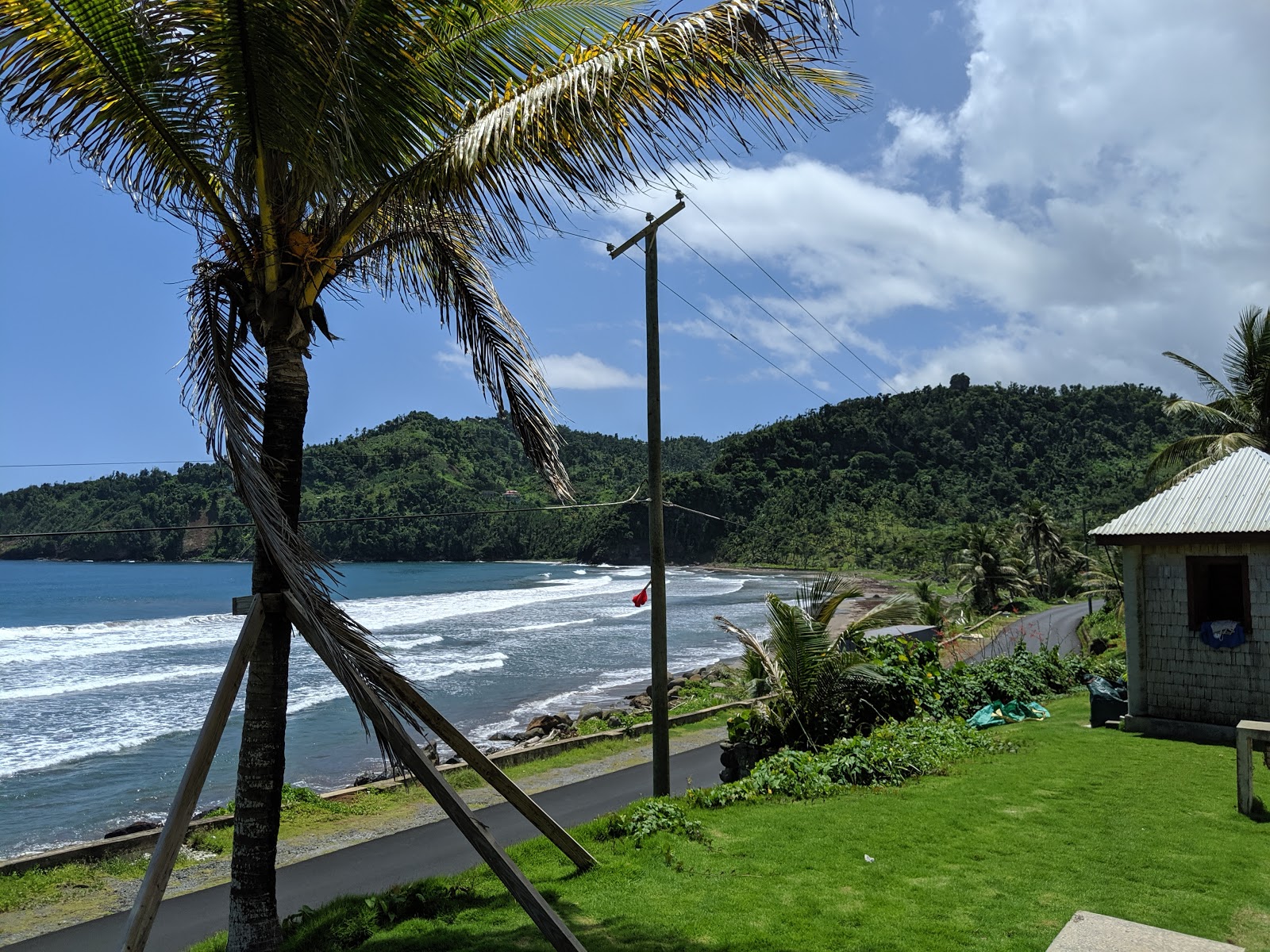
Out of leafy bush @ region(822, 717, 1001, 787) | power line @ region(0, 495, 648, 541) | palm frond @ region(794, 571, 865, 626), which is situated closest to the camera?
power line @ region(0, 495, 648, 541)

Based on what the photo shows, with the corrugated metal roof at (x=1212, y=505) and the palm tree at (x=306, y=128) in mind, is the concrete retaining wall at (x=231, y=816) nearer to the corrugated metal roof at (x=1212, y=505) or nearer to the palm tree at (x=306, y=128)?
the palm tree at (x=306, y=128)

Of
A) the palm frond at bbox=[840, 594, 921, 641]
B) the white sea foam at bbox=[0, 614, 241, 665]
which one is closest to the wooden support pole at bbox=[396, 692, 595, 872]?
the palm frond at bbox=[840, 594, 921, 641]

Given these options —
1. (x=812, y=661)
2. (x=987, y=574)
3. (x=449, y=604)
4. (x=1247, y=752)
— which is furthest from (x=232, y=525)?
(x=449, y=604)

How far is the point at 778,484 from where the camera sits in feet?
384

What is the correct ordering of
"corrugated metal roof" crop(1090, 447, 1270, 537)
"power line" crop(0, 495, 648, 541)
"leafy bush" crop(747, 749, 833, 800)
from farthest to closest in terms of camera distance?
"corrugated metal roof" crop(1090, 447, 1270, 537) < "leafy bush" crop(747, 749, 833, 800) < "power line" crop(0, 495, 648, 541)

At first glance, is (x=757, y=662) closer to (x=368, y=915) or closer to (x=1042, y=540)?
(x=368, y=915)

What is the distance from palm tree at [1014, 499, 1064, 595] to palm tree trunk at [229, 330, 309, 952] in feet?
196

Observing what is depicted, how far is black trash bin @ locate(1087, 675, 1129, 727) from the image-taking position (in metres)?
12.1

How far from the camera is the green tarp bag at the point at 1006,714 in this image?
13.3 metres

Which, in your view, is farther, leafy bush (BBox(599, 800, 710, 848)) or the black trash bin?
the black trash bin

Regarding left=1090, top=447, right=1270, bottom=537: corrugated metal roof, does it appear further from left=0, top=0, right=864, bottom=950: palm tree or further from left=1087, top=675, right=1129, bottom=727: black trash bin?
left=0, top=0, right=864, bottom=950: palm tree

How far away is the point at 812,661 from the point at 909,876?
543cm

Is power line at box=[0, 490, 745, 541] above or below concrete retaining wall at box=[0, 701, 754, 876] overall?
above

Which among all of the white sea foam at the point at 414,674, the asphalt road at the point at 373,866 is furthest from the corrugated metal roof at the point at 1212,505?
the white sea foam at the point at 414,674
